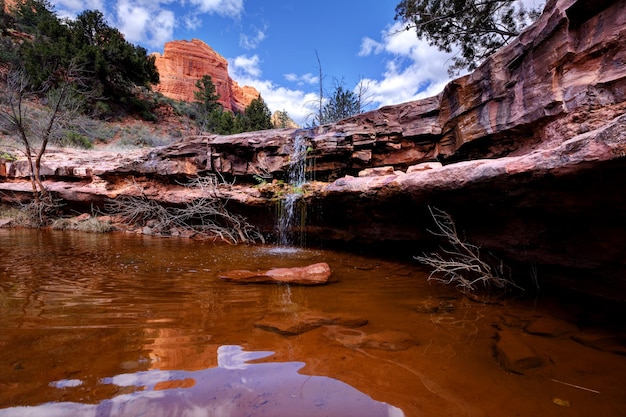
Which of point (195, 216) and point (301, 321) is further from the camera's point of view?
point (195, 216)

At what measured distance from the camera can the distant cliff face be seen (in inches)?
1921

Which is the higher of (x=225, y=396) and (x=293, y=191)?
(x=293, y=191)

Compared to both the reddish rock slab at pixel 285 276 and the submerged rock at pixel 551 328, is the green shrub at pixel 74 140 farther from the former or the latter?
the submerged rock at pixel 551 328

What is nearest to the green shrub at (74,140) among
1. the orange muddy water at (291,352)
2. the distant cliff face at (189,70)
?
the orange muddy water at (291,352)

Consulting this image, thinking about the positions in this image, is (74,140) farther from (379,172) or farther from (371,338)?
(371,338)

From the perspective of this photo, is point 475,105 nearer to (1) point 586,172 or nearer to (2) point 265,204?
(1) point 586,172

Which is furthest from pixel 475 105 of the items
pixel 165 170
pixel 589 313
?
pixel 165 170

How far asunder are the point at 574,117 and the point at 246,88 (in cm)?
7388

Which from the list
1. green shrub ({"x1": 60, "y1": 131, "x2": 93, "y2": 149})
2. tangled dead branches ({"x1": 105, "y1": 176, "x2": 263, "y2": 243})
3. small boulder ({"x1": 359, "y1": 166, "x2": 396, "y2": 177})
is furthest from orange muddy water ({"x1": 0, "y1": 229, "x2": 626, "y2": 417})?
green shrub ({"x1": 60, "y1": 131, "x2": 93, "y2": 149})

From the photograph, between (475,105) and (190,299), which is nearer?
(190,299)

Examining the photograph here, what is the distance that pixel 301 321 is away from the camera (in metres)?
2.16

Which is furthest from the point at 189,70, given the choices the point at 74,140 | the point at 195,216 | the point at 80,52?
the point at 195,216

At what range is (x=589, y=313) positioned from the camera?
2453 millimetres

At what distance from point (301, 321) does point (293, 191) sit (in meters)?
4.56
